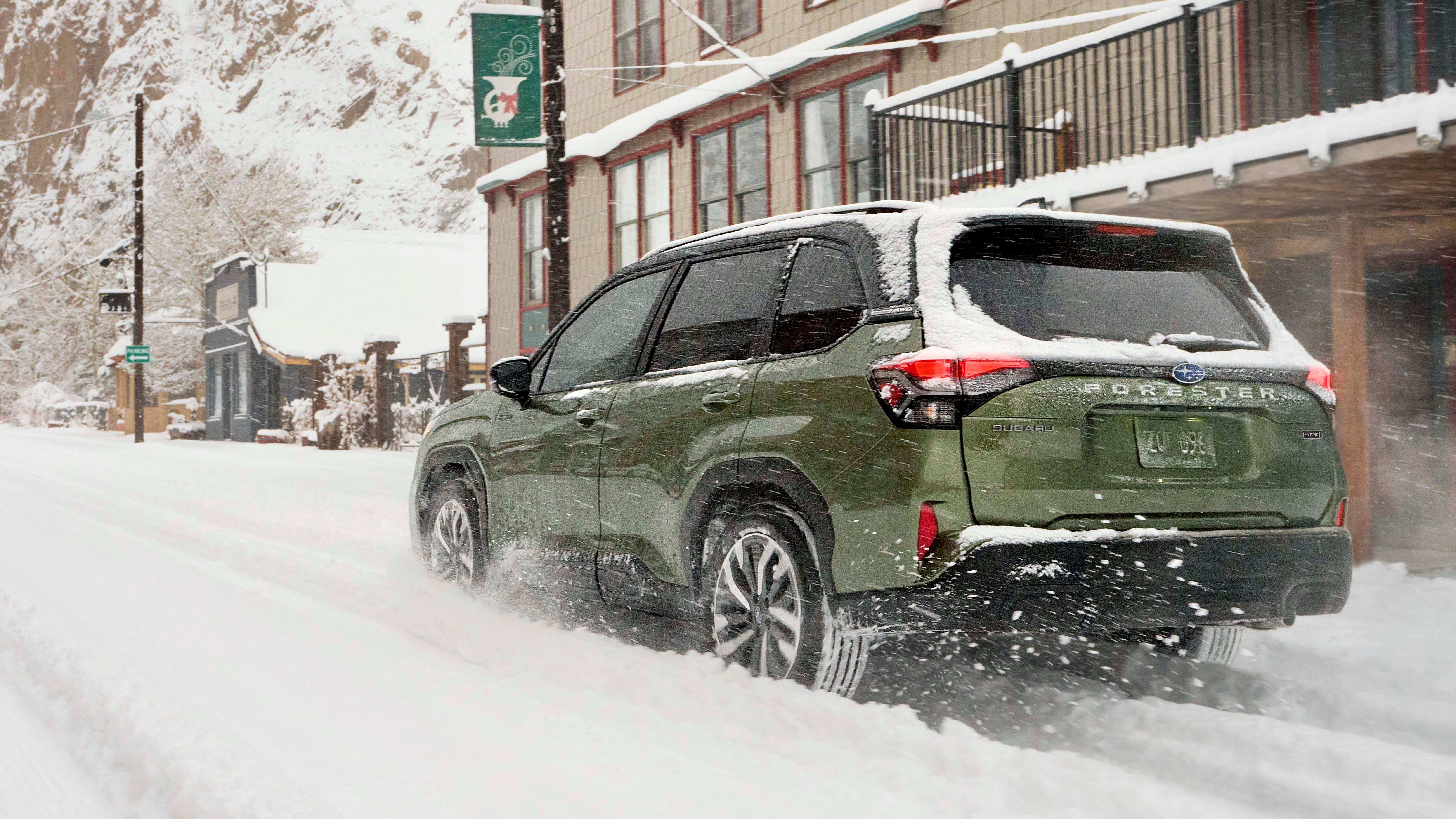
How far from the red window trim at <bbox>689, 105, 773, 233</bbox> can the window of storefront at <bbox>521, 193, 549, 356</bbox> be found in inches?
171

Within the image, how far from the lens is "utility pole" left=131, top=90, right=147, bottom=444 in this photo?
117ft

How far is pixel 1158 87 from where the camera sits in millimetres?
12023

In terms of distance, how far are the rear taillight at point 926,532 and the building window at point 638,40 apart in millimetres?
16397

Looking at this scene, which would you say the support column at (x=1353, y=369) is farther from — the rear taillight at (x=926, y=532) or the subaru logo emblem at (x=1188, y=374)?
the rear taillight at (x=926, y=532)

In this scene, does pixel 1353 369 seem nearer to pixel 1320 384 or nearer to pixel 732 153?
pixel 1320 384

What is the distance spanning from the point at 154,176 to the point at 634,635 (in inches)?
2381

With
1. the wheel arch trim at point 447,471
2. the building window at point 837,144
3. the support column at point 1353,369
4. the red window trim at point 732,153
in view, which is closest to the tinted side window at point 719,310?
the wheel arch trim at point 447,471

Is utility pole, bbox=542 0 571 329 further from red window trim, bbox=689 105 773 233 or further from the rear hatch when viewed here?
the rear hatch

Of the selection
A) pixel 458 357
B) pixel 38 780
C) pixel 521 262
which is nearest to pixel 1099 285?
pixel 38 780

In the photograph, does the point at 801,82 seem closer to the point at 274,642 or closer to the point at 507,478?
the point at 507,478

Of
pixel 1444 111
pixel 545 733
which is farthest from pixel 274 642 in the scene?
pixel 1444 111

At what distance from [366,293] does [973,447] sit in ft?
136

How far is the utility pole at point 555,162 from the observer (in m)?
13.0

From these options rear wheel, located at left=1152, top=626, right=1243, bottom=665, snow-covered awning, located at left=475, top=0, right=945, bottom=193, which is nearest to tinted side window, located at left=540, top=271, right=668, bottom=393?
rear wheel, located at left=1152, top=626, right=1243, bottom=665
